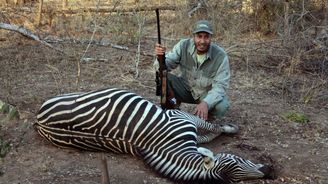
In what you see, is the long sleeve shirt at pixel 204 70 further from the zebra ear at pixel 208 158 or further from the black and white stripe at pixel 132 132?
the zebra ear at pixel 208 158

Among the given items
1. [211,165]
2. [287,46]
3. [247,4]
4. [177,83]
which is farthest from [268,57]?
[211,165]

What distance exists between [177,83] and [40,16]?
193 inches

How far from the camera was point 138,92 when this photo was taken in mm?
6586

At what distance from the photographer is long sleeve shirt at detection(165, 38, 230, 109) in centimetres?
526

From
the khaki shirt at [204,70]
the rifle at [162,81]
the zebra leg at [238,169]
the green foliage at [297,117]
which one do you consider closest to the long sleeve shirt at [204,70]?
the khaki shirt at [204,70]

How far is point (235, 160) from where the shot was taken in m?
4.15

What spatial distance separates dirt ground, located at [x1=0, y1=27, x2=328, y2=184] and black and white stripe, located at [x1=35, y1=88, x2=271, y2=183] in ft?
0.46

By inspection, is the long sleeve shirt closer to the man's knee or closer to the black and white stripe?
the man's knee

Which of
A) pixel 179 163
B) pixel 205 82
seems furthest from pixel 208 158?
pixel 205 82

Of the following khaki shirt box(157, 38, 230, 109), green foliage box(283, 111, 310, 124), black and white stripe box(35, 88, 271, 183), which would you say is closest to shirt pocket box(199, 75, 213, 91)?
khaki shirt box(157, 38, 230, 109)

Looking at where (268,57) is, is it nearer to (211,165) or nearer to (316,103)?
(316,103)

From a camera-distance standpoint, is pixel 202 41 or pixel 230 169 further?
pixel 202 41

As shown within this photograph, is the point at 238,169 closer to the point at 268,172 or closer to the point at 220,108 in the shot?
the point at 268,172

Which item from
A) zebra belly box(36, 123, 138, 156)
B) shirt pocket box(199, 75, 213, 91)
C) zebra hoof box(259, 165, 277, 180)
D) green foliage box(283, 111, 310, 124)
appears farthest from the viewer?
green foliage box(283, 111, 310, 124)
